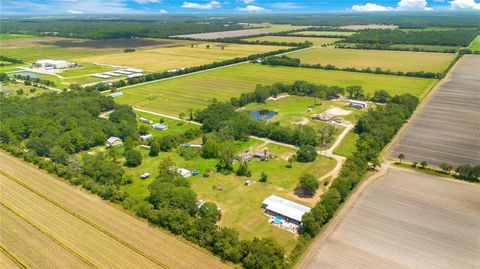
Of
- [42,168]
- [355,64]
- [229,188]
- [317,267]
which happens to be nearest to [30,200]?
[42,168]

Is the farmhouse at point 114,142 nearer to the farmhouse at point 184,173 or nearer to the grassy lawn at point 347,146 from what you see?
the farmhouse at point 184,173

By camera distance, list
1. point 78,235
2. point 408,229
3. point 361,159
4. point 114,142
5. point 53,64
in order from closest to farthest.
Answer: point 78,235
point 408,229
point 361,159
point 114,142
point 53,64

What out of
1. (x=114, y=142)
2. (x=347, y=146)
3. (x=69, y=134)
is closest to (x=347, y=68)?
(x=347, y=146)

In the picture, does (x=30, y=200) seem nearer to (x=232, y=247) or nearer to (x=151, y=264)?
(x=151, y=264)

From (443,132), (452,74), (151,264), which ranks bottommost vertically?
(151,264)

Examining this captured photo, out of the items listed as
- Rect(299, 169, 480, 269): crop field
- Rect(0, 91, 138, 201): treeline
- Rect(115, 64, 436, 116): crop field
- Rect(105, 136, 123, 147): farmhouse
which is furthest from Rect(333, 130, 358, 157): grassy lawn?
Rect(105, 136, 123, 147): farmhouse

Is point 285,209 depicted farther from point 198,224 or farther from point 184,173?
point 184,173

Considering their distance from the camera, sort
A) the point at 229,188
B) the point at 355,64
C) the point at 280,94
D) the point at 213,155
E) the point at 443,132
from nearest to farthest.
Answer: the point at 229,188 → the point at 213,155 → the point at 443,132 → the point at 280,94 → the point at 355,64
